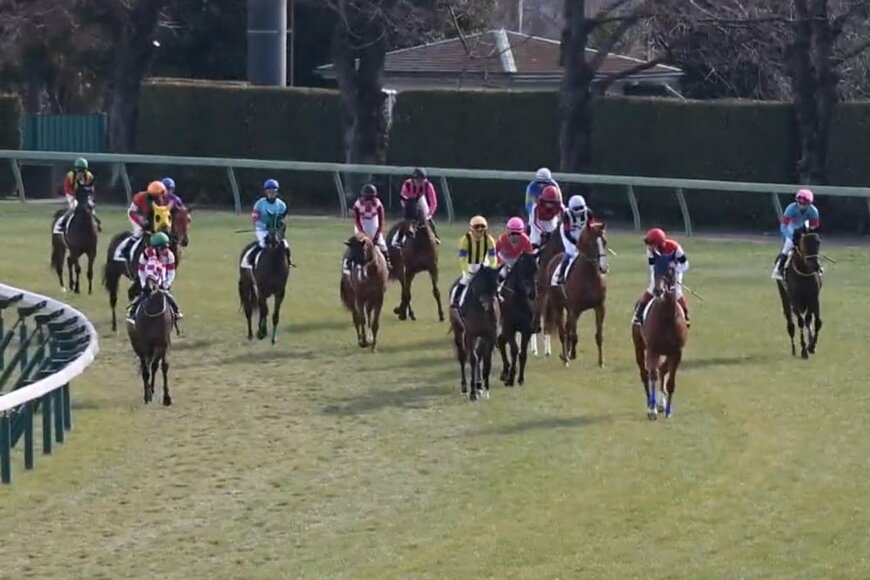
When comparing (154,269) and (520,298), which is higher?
(154,269)

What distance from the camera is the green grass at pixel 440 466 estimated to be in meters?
11.4

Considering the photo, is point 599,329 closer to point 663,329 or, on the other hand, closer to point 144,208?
point 663,329

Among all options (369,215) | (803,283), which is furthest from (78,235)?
(803,283)

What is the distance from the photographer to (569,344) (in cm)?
1886

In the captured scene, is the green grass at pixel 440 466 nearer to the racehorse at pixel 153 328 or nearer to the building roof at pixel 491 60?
the racehorse at pixel 153 328

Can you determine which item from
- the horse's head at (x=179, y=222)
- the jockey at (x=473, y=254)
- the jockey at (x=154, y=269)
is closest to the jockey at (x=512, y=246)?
the jockey at (x=473, y=254)

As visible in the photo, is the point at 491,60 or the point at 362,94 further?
the point at 491,60

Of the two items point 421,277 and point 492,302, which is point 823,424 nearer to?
point 492,302

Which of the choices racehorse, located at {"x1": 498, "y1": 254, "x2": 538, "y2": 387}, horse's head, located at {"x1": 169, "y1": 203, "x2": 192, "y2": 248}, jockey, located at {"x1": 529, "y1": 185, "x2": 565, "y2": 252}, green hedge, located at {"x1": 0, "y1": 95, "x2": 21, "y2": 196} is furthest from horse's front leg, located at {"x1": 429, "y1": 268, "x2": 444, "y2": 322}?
green hedge, located at {"x1": 0, "y1": 95, "x2": 21, "y2": 196}

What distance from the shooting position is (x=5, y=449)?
44.1ft

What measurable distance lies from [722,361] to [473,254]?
319cm

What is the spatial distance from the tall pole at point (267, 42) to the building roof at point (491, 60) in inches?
122

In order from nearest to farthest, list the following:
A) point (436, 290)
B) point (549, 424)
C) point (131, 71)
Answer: point (549, 424) → point (436, 290) → point (131, 71)

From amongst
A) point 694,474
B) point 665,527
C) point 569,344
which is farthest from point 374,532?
point 569,344
